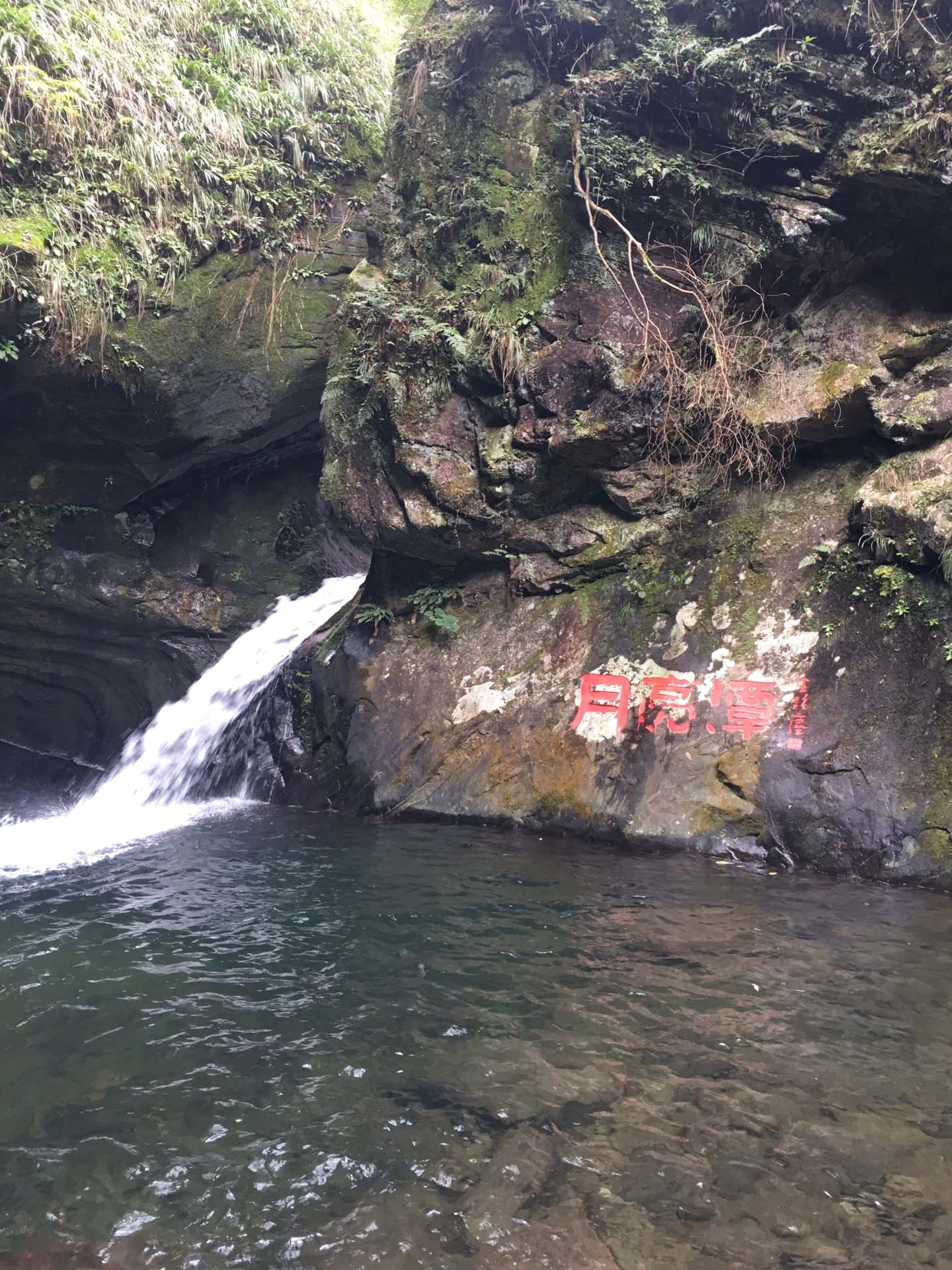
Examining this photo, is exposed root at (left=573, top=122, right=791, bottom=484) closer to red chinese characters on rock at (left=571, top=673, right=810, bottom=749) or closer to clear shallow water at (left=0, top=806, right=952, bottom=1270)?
red chinese characters on rock at (left=571, top=673, right=810, bottom=749)

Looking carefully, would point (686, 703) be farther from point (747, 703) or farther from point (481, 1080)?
point (481, 1080)

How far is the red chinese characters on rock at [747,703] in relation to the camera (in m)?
6.77

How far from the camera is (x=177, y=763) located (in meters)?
10.2

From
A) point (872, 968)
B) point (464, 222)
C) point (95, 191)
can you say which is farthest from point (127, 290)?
point (872, 968)

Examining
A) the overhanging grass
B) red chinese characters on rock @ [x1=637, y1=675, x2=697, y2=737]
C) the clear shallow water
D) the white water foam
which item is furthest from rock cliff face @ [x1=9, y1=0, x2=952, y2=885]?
the clear shallow water

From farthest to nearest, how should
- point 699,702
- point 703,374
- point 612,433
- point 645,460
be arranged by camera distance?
1. point 645,460
2. point 612,433
3. point 703,374
4. point 699,702

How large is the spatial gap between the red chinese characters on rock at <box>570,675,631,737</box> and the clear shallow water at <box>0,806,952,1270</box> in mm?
2302

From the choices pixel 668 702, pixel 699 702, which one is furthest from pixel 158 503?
pixel 699 702

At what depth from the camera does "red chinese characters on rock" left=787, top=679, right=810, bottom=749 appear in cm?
650

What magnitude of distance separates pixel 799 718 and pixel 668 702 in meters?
1.23

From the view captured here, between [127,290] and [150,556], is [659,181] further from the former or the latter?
[150,556]

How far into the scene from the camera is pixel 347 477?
938cm

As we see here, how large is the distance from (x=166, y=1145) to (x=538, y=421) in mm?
7396

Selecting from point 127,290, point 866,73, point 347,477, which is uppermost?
point 866,73
